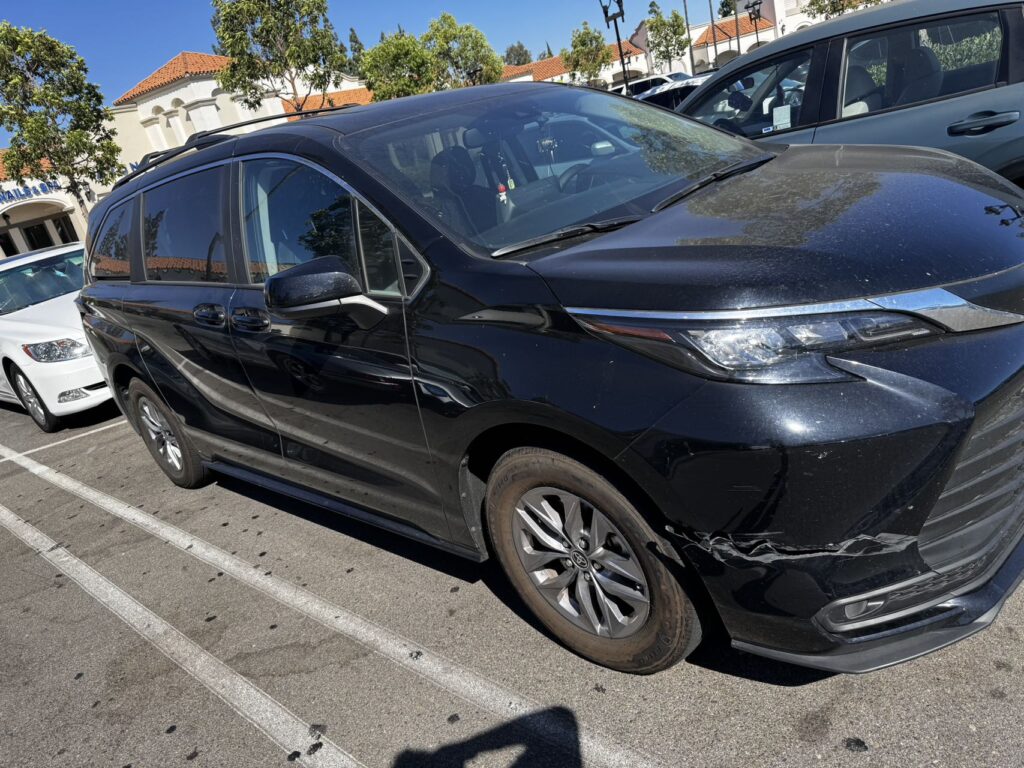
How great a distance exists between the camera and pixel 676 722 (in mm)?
2273

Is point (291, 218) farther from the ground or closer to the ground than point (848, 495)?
farther from the ground

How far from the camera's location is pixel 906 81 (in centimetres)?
459

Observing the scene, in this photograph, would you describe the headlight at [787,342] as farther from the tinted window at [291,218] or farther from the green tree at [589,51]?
the green tree at [589,51]

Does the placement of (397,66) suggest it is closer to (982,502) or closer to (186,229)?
(186,229)

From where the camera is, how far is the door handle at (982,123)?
13.6ft

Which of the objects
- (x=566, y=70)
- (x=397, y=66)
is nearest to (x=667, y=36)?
(x=566, y=70)

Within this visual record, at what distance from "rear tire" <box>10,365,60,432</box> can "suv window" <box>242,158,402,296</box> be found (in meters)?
4.83

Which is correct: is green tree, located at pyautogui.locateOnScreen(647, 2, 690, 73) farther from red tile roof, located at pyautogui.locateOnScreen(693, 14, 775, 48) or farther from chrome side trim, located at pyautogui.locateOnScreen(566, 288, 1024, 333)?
chrome side trim, located at pyautogui.locateOnScreen(566, 288, 1024, 333)

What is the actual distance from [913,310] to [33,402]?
7613mm

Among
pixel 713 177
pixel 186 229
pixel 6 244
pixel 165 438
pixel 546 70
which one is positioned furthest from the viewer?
pixel 546 70

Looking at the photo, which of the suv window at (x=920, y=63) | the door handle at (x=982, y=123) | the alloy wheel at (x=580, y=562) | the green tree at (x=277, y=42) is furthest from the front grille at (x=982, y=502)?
the green tree at (x=277, y=42)

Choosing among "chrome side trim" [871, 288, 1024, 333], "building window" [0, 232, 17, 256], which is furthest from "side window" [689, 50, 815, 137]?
"building window" [0, 232, 17, 256]

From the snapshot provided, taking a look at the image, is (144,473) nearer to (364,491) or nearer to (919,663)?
(364,491)

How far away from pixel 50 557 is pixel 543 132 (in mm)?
3628
